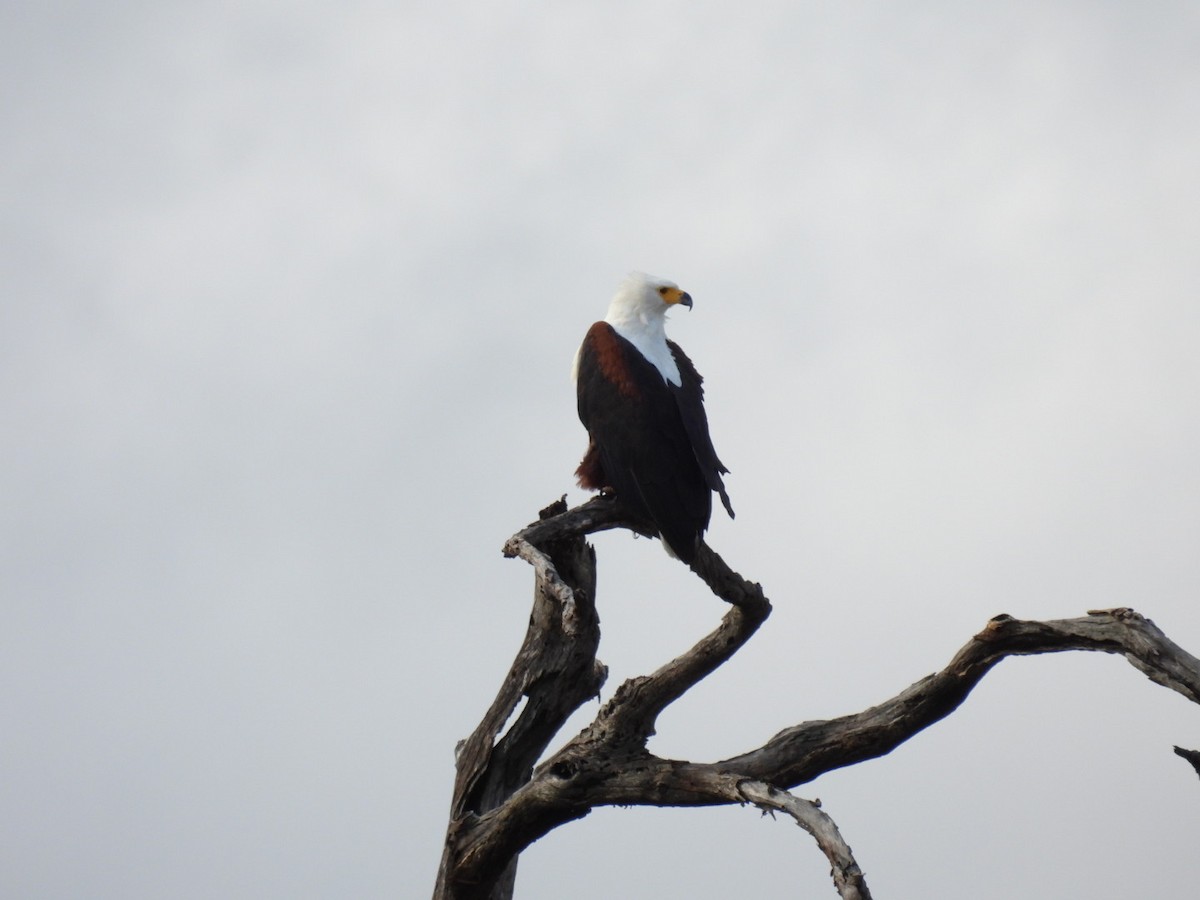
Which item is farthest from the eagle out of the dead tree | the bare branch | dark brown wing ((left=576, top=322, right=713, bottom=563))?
the bare branch

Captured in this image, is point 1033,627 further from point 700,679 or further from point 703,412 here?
point 703,412

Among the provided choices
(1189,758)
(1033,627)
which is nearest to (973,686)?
(1033,627)

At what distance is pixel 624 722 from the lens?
484 centimetres

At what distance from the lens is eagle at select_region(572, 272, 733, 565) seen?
229 inches

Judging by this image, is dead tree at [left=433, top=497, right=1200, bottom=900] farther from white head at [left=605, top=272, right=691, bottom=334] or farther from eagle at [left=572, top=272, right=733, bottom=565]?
white head at [left=605, top=272, right=691, bottom=334]

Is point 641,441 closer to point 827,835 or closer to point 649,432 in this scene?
point 649,432

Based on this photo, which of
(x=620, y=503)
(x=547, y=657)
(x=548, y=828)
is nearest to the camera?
(x=548, y=828)

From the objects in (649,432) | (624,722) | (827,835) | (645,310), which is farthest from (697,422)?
(827,835)

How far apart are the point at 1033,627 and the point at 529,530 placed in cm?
193

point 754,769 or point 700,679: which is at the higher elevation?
point 700,679

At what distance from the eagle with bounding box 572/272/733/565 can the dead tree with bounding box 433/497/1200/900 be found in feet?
0.65

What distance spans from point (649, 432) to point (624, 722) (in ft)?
5.53

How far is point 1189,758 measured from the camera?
3.88m

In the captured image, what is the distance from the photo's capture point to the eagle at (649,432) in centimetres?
582
